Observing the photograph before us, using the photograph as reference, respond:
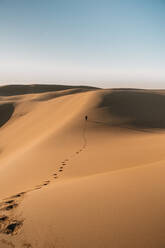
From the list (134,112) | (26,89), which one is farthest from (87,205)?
(26,89)

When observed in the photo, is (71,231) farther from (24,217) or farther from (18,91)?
(18,91)

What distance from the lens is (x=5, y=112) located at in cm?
2356

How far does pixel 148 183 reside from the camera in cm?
269

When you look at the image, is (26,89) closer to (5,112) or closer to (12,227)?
(5,112)

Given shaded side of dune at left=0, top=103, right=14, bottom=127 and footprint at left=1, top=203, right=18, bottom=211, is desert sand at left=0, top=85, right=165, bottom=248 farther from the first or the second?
shaded side of dune at left=0, top=103, right=14, bottom=127

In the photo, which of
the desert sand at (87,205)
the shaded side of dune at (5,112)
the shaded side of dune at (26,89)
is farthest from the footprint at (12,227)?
the shaded side of dune at (26,89)

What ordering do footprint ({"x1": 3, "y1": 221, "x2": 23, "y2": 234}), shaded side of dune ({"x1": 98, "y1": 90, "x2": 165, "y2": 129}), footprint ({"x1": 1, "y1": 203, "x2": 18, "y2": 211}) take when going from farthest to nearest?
shaded side of dune ({"x1": 98, "y1": 90, "x2": 165, "y2": 129}), footprint ({"x1": 1, "y1": 203, "x2": 18, "y2": 211}), footprint ({"x1": 3, "y1": 221, "x2": 23, "y2": 234})

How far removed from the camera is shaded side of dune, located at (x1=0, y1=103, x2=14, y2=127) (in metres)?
21.4

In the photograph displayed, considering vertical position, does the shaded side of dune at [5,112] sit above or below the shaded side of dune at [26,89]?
below

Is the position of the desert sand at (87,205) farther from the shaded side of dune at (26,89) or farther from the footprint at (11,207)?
the shaded side of dune at (26,89)

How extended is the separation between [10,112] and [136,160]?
851 inches

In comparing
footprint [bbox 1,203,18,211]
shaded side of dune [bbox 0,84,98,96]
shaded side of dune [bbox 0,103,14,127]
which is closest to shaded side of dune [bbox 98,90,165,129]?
footprint [bbox 1,203,18,211]

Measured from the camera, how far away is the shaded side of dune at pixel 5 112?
844 inches

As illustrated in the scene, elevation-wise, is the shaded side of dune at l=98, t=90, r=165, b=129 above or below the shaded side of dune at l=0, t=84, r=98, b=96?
below
